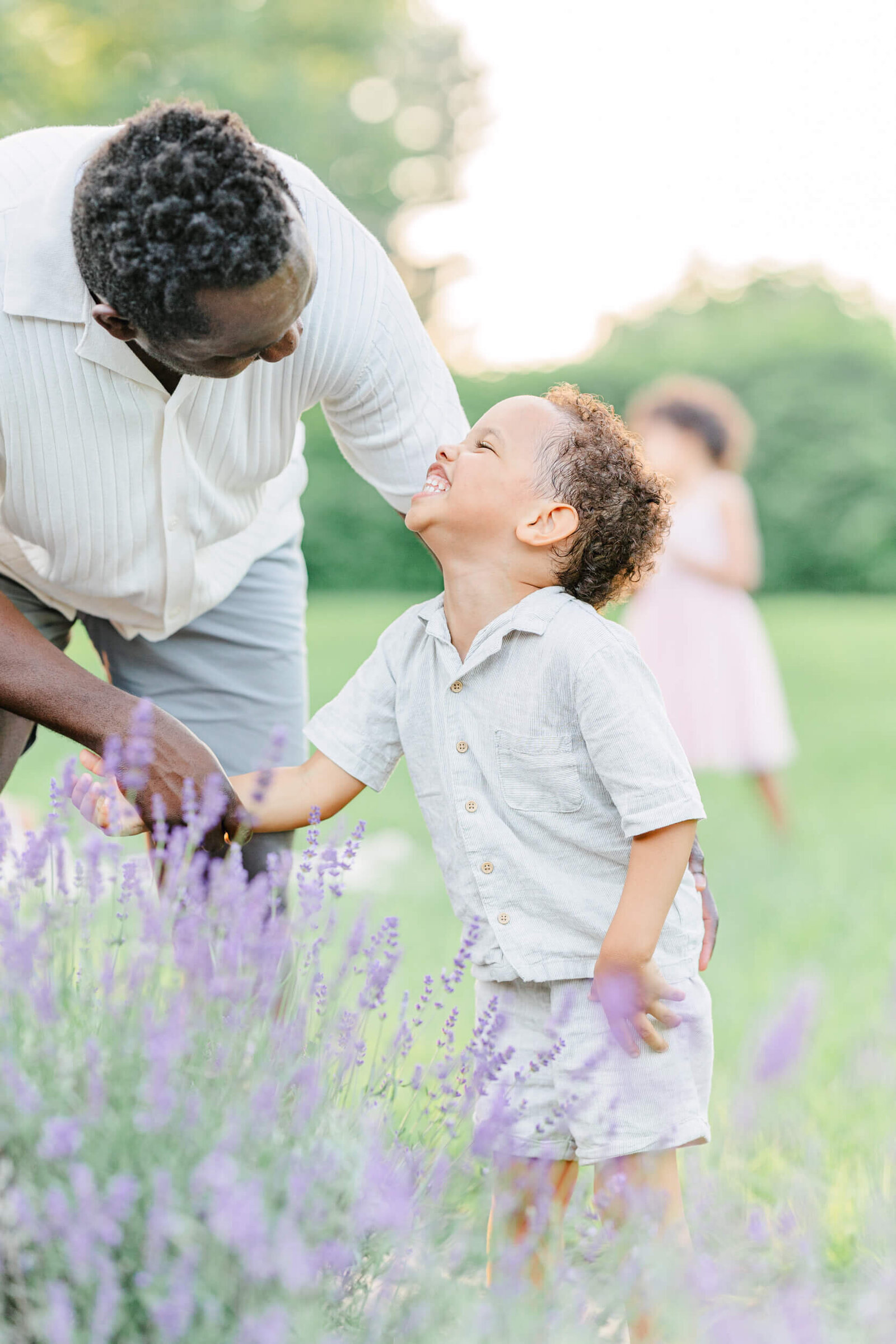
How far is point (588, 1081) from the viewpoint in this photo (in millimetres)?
1792

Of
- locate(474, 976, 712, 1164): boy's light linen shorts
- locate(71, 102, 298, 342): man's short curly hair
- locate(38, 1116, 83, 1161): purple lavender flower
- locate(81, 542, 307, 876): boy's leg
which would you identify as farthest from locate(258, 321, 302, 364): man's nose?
locate(38, 1116, 83, 1161): purple lavender flower

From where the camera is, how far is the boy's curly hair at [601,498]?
193 cm

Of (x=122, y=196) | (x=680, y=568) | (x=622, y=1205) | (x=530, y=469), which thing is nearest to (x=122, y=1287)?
(x=622, y=1205)

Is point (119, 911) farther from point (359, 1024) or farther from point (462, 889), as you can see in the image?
point (462, 889)

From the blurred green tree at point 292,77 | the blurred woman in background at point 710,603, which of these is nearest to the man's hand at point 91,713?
the blurred woman in background at point 710,603

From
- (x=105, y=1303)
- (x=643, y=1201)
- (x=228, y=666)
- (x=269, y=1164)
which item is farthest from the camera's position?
(x=228, y=666)

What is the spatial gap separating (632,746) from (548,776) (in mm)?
143

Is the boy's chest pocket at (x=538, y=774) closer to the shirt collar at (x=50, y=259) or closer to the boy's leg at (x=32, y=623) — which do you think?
the shirt collar at (x=50, y=259)

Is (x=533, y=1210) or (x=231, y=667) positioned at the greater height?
(x=533, y=1210)

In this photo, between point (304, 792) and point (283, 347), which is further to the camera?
point (304, 792)

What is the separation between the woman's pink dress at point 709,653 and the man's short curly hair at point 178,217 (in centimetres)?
453

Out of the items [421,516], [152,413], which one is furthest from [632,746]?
[152,413]

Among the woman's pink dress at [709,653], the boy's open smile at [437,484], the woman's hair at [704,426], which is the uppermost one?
the boy's open smile at [437,484]

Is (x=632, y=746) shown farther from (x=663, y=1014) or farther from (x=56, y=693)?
(x=56, y=693)
